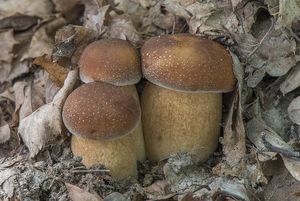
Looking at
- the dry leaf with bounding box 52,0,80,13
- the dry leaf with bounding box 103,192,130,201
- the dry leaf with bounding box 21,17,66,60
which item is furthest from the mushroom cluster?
the dry leaf with bounding box 52,0,80,13

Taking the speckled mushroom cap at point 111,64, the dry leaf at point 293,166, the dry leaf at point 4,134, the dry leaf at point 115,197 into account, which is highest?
the speckled mushroom cap at point 111,64

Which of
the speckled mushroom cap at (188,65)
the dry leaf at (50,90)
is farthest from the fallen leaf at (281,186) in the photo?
the dry leaf at (50,90)

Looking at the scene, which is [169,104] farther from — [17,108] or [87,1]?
[87,1]

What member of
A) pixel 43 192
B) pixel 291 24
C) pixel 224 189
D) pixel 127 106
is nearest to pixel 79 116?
pixel 127 106

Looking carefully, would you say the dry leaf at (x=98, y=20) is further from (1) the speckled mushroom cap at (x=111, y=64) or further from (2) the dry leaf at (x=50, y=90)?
(1) the speckled mushroom cap at (x=111, y=64)

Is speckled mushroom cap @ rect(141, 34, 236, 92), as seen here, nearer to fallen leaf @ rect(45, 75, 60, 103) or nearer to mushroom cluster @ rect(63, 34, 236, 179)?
mushroom cluster @ rect(63, 34, 236, 179)

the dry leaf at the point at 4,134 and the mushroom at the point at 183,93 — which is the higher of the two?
the mushroom at the point at 183,93
